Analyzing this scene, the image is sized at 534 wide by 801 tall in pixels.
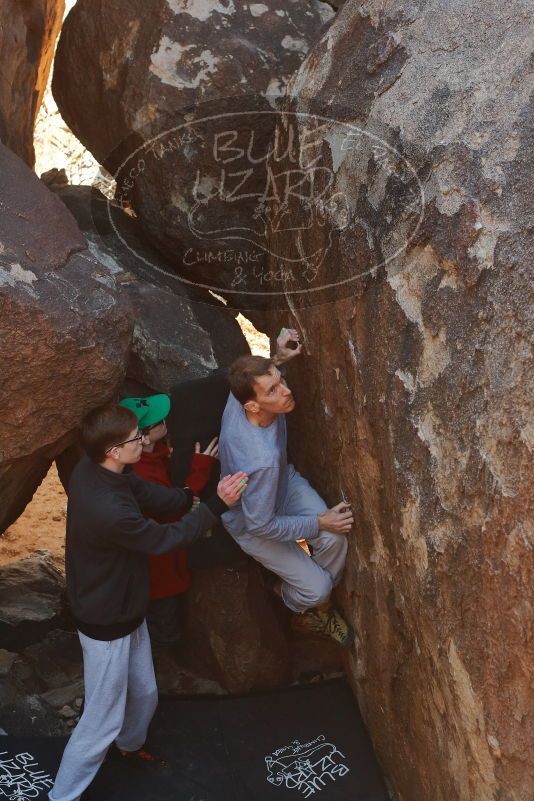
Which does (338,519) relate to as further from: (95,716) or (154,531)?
(95,716)

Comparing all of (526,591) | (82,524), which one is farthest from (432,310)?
(82,524)

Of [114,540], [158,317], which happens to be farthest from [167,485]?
[158,317]

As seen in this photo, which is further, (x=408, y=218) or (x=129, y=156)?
(x=129, y=156)

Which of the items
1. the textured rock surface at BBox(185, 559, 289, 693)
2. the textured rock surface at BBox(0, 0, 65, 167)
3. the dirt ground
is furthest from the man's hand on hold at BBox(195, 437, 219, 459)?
the dirt ground

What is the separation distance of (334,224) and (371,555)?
3.59 feet

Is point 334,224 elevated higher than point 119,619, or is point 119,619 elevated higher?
point 334,224

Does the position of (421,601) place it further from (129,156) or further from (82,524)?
(129,156)

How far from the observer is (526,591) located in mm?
2289

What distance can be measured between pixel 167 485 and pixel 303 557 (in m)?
0.56

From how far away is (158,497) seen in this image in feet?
10.4

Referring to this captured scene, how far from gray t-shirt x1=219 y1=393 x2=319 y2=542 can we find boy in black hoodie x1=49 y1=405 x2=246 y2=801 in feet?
0.23

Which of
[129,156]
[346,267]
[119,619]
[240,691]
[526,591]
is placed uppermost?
[129,156]

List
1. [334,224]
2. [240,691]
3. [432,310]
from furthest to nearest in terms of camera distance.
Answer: [240,691] < [334,224] < [432,310]

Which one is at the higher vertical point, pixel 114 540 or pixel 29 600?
pixel 114 540
